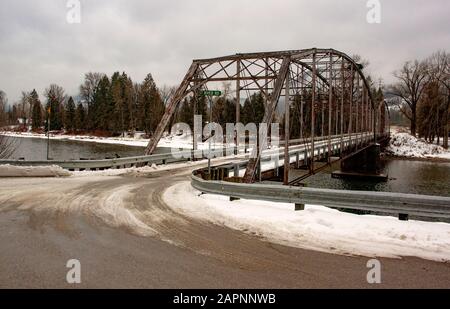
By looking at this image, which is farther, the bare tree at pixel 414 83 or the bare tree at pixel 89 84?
the bare tree at pixel 89 84

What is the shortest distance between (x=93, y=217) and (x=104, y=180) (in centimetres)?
636

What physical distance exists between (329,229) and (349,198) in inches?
62.9

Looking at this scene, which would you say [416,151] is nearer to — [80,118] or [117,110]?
[117,110]

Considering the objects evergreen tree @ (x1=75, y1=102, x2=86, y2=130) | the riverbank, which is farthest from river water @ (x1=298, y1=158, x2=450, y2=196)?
evergreen tree @ (x1=75, y1=102, x2=86, y2=130)

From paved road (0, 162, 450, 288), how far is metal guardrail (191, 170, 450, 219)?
2176mm

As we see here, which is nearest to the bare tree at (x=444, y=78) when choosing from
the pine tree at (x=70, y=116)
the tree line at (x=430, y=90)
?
the tree line at (x=430, y=90)

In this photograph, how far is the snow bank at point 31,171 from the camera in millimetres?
14102

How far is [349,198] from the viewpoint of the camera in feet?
26.9

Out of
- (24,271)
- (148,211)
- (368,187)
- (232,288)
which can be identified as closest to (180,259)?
(232,288)

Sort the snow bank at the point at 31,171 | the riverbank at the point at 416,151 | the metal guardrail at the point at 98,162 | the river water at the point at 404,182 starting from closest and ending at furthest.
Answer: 1. the snow bank at the point at 31,171
2. the metal guardrail at the point at 98,162
3. the river water at the point at 404,182
4. the riverbank at the point at 416,151

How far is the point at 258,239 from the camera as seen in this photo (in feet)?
21.1

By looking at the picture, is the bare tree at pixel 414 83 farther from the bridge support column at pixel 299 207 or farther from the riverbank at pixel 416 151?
the bridge support column at pixel 299 207

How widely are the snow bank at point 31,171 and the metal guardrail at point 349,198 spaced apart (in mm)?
8129
